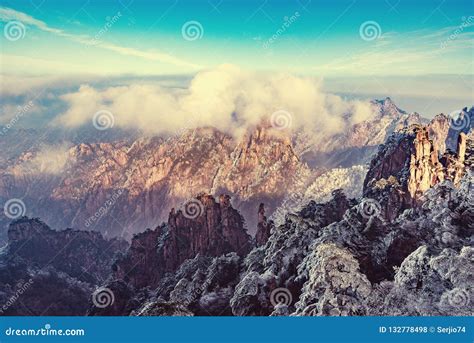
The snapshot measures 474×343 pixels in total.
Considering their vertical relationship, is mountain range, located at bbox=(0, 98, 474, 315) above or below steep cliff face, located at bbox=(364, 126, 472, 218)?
below

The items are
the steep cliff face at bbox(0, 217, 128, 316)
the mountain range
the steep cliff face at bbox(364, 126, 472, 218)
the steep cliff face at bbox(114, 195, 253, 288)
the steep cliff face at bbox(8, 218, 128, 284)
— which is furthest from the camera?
the steep cliff face at bbox(8, 218, 128, 284)

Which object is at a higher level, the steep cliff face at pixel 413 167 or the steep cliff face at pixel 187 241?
the steep cliff face at pixel 413 167

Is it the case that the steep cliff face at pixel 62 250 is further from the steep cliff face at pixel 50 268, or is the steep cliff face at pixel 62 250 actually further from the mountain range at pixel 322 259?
the mountain range at pixel 322 259

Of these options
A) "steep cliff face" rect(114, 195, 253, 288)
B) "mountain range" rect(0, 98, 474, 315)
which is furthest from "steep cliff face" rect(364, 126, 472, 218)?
"steep cliff face" rect(114, 195, 253, 288)

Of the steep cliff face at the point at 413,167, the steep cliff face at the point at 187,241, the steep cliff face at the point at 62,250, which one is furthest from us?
the steep cliff face at the point at 62,250

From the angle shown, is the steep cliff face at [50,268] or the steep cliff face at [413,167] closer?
the steep cliff face at [413,167]

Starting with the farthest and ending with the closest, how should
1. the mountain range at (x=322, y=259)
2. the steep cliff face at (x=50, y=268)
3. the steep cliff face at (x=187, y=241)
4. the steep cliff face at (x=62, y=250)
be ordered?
the steep cliff face at (x=62, y=250) → the steep cliff face at (x=50, y=268) → the steep cliff face at (x=187, y=241) → the mountain range at (x=322, y=259)

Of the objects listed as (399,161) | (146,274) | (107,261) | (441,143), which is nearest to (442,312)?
(399,161)

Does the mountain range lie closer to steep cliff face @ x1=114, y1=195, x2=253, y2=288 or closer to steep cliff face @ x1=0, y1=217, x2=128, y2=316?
steep cliff face @ x1=114, y1=195, x2=253, y2=288

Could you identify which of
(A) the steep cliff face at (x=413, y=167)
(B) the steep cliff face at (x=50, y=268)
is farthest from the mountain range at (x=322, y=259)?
(B) the steep cliff face at (x=50, y=268)
